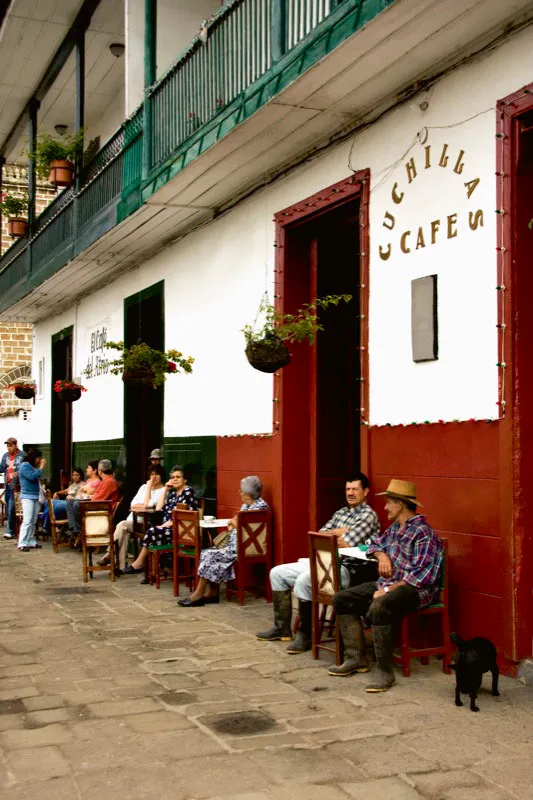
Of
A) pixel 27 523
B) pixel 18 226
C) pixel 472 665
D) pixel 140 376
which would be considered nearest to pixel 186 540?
pixel 140 376

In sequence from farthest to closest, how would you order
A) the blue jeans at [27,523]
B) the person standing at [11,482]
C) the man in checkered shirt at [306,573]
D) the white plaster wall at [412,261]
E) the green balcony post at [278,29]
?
the person standing at [11,482] < the blue jeans at [27,523] < the green balcony post at [278,29] < the man in checkered shirt at [306,573] < the white plaster wall at [412,261]

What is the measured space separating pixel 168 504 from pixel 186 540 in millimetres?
1095

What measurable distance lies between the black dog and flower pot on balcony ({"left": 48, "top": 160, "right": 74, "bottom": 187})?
38.6 ft

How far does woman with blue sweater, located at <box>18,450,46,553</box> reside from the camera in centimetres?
1436

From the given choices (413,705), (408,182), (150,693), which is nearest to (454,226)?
(408,182)

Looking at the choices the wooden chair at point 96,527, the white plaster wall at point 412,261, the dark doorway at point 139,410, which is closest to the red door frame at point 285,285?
the white plaster wall at point 412,261

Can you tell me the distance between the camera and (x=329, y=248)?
9352 mm

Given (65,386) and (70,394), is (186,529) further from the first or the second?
(70,394)

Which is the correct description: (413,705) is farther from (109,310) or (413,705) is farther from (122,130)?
(109,310)

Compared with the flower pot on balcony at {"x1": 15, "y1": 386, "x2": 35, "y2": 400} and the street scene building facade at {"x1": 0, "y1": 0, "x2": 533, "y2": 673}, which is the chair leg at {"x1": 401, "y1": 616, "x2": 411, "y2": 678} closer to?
the street scene building facade at {"x1": 0, "y1": 0, "x2": 533, "y2": 673}

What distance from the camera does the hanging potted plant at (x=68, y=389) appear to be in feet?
50.5

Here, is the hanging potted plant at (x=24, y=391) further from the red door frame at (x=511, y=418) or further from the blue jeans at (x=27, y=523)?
the red door frame at (x=511, y=418)

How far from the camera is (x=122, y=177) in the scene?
11891mm

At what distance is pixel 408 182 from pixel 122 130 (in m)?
5.91
